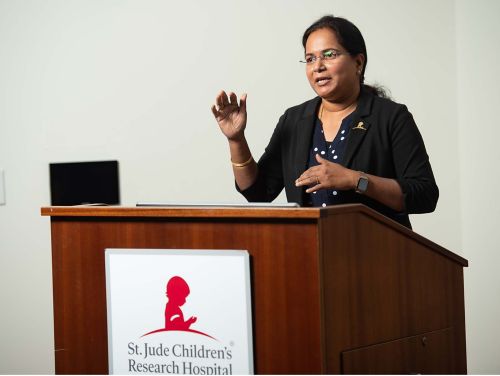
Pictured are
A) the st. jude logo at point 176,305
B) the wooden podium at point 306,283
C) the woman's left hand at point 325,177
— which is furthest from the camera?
the woman's left hand at point 325,177

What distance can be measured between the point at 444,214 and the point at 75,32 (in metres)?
2.15

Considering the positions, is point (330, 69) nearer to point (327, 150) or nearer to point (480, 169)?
point (327, 150)

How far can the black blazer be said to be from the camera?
7.64ft

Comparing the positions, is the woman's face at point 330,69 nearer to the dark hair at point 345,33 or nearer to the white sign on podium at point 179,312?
A: the dark hair at point 345,33

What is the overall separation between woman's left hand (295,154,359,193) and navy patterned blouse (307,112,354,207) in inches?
12.9

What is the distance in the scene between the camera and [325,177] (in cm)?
199

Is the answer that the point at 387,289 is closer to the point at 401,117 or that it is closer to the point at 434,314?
the point at 434,314

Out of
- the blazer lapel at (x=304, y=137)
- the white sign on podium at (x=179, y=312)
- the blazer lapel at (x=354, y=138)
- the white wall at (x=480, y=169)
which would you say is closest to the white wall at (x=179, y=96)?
the white wall at (x=480, y=169)

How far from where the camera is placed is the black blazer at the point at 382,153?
233cm

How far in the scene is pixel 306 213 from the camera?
1729mm

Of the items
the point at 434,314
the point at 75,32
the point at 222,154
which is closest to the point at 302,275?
the point at 434,314

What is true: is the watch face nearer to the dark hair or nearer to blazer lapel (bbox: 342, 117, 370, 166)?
blazer lapel (bbox: 342, 117, 370, 166)

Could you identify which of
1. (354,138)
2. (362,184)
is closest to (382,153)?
(354,138)

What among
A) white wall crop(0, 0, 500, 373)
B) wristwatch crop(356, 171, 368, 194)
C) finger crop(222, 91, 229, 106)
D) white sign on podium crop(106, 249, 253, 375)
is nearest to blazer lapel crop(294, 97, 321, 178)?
finger crop(222, 91, 229, 106)
